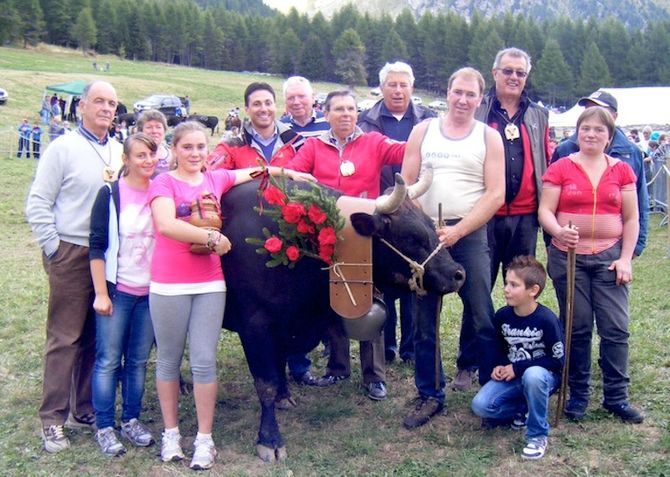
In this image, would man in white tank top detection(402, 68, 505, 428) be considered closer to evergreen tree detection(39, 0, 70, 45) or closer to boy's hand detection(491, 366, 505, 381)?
boy's hand detection(491, 366, 505, 381)

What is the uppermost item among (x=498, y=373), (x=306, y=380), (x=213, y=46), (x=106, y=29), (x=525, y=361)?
A: (x=106, y=29)

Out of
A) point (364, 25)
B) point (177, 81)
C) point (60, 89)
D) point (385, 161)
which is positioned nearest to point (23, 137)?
point (60, 89)

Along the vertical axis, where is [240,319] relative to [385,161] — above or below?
below

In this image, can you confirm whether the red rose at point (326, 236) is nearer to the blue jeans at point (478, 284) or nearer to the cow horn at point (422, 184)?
the cow horn at point (422, 184)

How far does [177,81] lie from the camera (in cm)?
6291

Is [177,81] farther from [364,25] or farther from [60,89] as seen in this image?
[364,25]

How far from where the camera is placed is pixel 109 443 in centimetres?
495

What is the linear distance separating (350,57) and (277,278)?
101m

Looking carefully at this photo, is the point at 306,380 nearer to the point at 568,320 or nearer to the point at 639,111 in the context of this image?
the point at 568,320

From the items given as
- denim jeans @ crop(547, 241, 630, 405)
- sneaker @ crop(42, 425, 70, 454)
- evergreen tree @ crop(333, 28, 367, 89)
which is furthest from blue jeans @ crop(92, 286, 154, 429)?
evergreen tree @ crop(333, 28, 367, 89)

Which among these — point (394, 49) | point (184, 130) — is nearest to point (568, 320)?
point (184, 130)

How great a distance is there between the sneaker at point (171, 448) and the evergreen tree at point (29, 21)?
84175mm

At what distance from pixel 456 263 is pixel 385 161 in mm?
1161

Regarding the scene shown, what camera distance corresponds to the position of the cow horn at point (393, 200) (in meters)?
4.58
